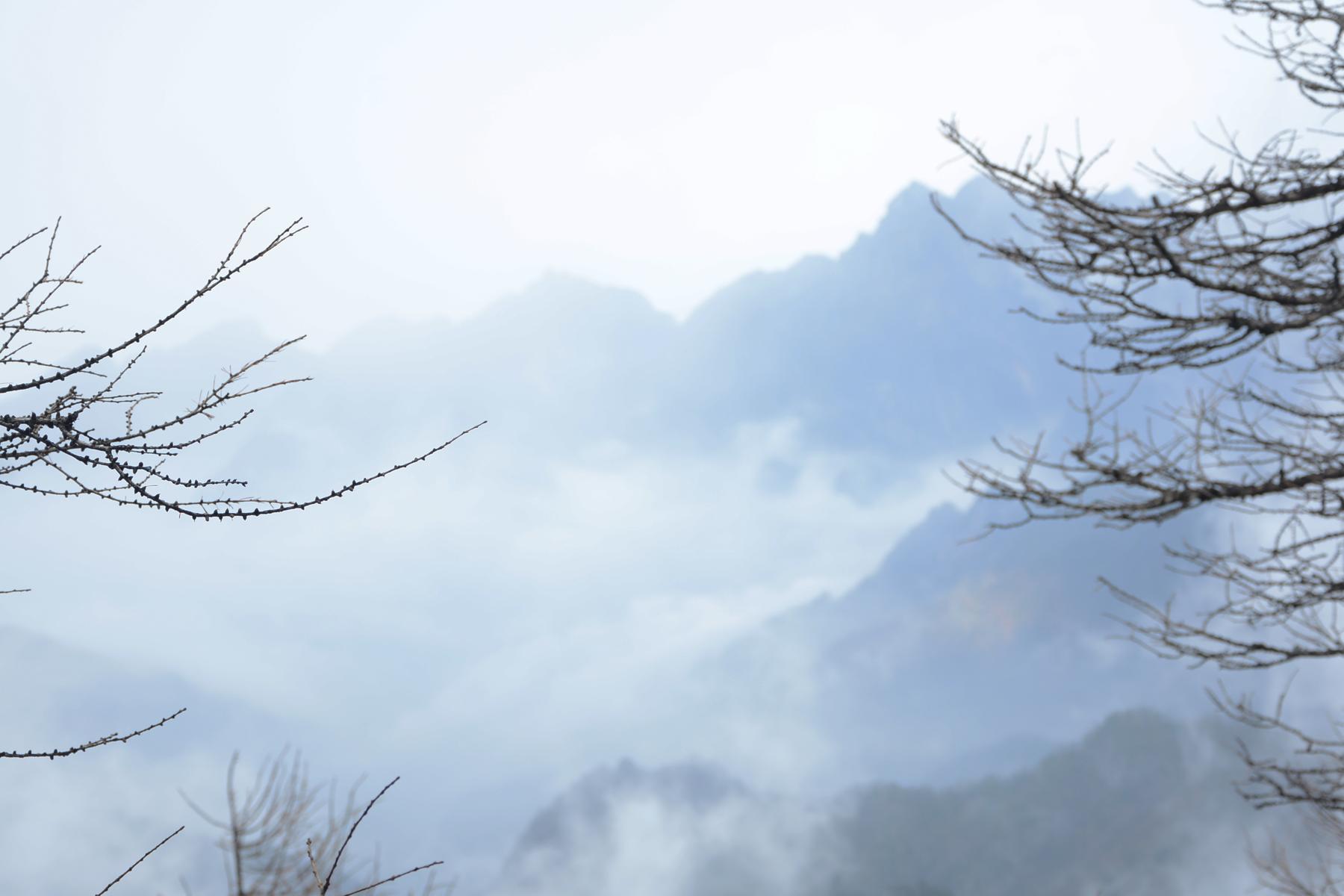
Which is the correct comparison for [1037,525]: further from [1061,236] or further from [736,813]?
[1061,236]

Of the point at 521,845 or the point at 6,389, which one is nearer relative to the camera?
the point at 6,389

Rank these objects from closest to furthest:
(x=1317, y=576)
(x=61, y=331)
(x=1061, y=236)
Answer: (x=61, y=331) < (x=1061, y=236) < (x=1317, y=576)

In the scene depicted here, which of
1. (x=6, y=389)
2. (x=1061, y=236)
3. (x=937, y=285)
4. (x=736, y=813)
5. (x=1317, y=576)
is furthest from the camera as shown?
(x=937, y=285)

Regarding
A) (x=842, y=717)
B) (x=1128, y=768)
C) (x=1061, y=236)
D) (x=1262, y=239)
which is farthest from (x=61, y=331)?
(x=1128, y=768)

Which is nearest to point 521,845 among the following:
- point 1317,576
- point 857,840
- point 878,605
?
point 857,840

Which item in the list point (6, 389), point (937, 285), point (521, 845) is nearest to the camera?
point (6, 389)

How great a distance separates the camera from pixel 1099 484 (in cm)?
357

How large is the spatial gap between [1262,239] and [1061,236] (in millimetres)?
735

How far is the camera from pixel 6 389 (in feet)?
9.82

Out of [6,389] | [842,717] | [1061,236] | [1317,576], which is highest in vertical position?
[842,717]

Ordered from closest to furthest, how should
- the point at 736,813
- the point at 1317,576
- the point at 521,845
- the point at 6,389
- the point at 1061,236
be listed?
the point at 6,389, the point at 1061,236, the point at 1317,576, the point at 521,845, the point at 736,813

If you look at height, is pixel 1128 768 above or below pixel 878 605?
below

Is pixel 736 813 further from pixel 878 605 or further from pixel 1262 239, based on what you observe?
pixel 1262 239

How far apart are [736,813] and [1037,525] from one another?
1193 inches
